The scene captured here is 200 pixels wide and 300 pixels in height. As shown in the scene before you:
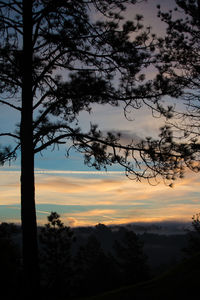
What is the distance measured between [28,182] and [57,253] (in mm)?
31199

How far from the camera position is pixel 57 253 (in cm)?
3616

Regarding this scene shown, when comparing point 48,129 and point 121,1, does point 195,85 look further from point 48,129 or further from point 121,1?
point 48,129

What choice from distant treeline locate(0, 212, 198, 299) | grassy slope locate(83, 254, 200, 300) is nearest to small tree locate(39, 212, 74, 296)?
distant treeline locate(0, 212, 198, 299)

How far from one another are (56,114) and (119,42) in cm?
293

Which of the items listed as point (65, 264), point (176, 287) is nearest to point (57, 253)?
point (65, 264)

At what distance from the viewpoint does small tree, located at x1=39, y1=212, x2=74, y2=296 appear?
108 ft

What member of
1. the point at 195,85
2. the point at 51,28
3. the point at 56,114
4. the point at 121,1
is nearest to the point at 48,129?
the point at 56,114

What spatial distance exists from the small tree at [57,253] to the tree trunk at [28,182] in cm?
2587

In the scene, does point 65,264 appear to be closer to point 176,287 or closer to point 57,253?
point 57,253

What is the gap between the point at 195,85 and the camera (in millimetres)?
13430

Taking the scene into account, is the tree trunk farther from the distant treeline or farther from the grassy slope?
the distant treeline

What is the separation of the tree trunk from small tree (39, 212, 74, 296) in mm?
25873

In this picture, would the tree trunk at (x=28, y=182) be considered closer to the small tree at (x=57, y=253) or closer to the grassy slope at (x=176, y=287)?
the grassy slope at (x=176, y=287)

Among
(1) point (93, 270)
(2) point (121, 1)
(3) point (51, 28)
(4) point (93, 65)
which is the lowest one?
(1) point (93, 270)
